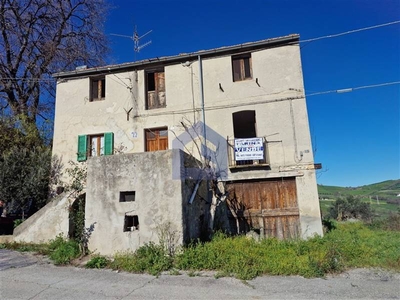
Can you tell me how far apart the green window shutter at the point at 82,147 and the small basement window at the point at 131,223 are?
17.2 feet

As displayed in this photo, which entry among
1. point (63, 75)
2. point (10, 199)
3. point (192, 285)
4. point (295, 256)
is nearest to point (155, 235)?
point (192, 285)

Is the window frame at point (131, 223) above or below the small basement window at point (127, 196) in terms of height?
below

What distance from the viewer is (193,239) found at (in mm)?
7426

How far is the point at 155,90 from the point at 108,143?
3104 millimetres

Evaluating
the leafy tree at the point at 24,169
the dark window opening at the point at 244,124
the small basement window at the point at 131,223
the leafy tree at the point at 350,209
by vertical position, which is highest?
the dark window opening at the point at 244,124

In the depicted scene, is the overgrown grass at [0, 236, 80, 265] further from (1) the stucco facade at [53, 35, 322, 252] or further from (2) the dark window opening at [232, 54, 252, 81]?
(2) the dark window opening at [232, 54, 252, 81]

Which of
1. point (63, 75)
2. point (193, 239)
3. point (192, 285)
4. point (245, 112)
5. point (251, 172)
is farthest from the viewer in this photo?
point (63, 75)

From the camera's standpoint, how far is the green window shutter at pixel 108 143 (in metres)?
11.3

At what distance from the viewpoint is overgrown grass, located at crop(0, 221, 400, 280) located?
590 cm

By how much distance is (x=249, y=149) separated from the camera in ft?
32.9

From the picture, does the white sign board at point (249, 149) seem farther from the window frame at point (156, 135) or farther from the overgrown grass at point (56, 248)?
the overgrown grass at point (56, 248)

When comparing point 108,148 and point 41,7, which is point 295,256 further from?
point 41,7

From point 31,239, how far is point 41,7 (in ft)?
43.0

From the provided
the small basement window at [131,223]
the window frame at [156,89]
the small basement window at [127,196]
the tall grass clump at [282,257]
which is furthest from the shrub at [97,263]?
the window frame at [156,89]
